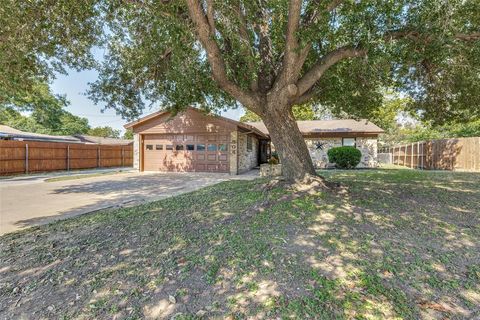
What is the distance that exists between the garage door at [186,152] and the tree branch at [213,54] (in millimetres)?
8739

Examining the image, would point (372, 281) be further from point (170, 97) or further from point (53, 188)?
point (53, 188)

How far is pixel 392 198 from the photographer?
5.87 metres

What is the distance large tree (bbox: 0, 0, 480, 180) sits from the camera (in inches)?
198

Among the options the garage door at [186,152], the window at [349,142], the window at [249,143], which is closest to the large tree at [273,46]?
the garage door at [186,152]

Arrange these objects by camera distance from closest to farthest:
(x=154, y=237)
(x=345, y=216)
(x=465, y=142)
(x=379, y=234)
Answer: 1. (x=379, y=234)
2. (x=154, y=237)
3. (x=345, y=216)
4. (x=465, y=142)

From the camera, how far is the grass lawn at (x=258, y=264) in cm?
252

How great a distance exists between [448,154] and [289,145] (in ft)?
47.8

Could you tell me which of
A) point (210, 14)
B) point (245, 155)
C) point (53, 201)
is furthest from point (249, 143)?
point (210, 14)

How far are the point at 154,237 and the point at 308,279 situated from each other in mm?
2476

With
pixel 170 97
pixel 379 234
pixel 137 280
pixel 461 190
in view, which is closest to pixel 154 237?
pixel 137 280

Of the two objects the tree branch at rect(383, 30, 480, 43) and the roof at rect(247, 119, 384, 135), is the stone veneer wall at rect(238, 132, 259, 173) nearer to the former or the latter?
the roof at rect(247, 119, 384, 135)

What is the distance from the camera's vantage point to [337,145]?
18484 millimetres

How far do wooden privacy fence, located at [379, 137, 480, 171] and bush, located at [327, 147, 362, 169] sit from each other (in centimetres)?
464

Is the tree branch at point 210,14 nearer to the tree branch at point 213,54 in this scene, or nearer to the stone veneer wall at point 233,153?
the tree branch at point 213,54
